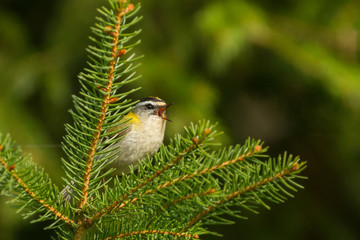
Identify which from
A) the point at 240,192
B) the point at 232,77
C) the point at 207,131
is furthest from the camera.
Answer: the point at 232,77

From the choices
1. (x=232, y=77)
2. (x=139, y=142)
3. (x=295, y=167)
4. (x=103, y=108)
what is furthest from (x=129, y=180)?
(x=232, y=77)

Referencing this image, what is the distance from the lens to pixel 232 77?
504cm

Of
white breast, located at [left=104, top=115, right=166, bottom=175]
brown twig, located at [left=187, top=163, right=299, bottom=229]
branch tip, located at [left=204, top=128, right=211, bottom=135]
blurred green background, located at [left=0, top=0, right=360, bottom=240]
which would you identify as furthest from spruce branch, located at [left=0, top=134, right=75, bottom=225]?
blurred green background, located at [left=0, top=0, right=360, bottom=240]

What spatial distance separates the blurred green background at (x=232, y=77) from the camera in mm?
4090

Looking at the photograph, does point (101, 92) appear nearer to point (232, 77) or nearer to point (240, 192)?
point (240, 192)

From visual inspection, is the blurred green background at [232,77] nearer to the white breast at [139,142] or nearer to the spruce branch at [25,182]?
the white breast at [139,142]

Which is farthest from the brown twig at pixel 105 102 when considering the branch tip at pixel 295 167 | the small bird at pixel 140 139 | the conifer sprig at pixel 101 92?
the small bird at pixel 140 139

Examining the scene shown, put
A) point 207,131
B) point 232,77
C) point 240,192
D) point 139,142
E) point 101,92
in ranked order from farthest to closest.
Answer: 1. point 232,77
2. point 139,142
3. point 240,192
4. point 101,92
5. point 207,131

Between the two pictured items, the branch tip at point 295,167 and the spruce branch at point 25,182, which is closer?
the spruce branch at point 25,182

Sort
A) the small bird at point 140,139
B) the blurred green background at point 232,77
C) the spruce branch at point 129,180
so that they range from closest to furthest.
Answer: the spruce branch at point 129,180, the small bird at point 140,139, the blurred green background at point 232,77

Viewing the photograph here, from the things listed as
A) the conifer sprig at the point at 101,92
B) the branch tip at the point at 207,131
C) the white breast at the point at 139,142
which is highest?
the white breast at the point at 139,142

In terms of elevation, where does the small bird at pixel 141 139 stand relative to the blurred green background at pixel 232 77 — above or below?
below

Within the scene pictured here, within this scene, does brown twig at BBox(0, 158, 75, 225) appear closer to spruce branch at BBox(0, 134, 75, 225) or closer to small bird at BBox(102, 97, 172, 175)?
spruce branch at BBox(0, 134, 75, 225)

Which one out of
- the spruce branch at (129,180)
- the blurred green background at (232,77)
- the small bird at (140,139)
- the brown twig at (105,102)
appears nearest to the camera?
the brown twig at (105,102)
